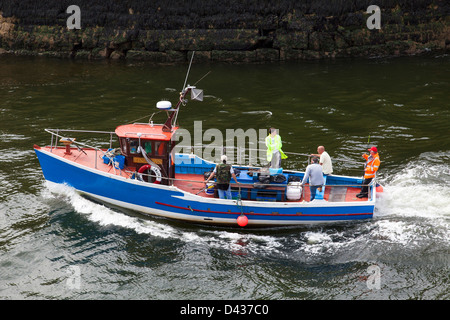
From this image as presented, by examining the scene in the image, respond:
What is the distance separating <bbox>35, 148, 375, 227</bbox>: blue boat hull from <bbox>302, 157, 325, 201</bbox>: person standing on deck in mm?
562

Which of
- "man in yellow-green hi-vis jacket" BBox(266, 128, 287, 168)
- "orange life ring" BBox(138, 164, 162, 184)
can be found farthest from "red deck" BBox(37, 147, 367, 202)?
"man in yellow-green hi-vis jacket" BBox(266, 128, 287, 168)

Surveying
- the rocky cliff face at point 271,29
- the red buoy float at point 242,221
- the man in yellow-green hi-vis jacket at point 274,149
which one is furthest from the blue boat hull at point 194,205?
the rocky cliff face at point 271,29

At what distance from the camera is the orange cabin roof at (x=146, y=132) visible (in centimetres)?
1449

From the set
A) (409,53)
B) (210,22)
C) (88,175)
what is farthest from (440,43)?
(88,175)

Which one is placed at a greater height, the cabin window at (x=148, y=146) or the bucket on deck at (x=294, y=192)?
the cabin window at (x=148, y=146)

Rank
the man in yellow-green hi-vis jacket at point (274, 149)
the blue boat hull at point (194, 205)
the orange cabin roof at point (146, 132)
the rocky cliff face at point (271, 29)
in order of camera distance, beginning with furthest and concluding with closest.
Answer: the rocky cliff face at point (271, 29) < the man in yellow-green hi-vis jacket at point (274, 149) < the orange cabin roof at point (146, 132) < the blue boat hull at point (194, 205)

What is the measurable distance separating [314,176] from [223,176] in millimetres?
2669

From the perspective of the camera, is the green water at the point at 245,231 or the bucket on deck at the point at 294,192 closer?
the green water at the point at 245,231

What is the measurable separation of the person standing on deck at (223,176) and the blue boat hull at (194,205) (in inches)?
13.2

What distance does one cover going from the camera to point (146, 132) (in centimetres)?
1477

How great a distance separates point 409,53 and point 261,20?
9.72 meters

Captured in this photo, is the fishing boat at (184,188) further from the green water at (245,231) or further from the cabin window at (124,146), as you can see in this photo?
the green water at (245,231)
